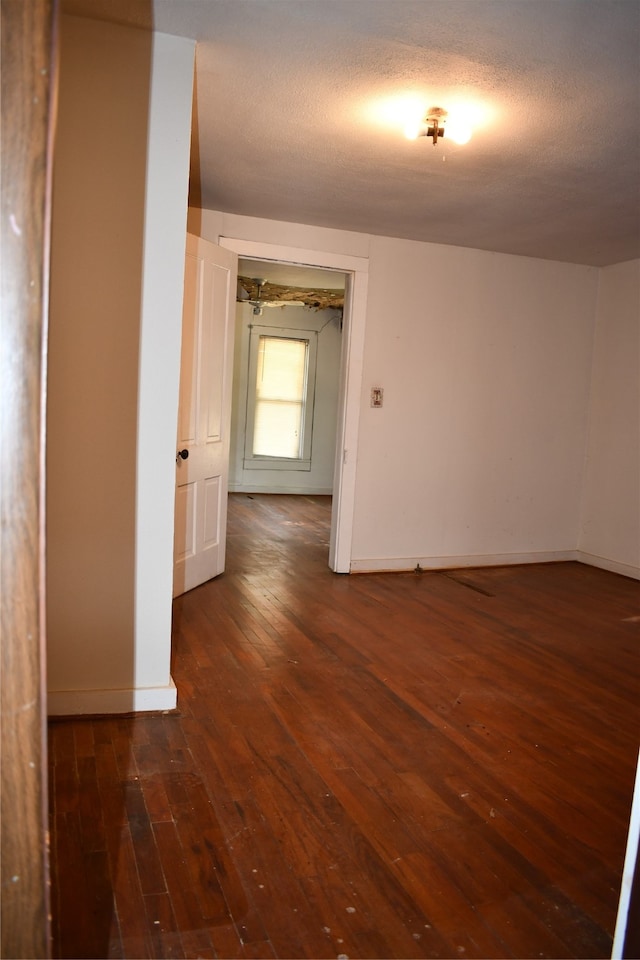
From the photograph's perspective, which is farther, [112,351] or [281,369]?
[281,369]

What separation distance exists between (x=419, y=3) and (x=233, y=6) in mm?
647

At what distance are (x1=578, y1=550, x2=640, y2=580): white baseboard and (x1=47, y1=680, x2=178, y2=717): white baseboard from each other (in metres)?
4.51

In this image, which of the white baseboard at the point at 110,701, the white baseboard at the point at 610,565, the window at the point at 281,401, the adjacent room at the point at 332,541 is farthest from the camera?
the window at the point at 281,401

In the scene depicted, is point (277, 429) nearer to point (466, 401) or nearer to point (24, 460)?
point (466, 401)

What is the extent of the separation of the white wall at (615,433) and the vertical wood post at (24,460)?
615cm

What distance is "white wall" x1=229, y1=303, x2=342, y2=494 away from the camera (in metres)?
10.1

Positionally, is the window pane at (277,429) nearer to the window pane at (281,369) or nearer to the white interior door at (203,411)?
the window pane at (281,369)

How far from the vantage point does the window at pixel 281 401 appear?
10258 millimetres

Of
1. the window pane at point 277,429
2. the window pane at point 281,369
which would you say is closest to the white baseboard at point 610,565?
the window pane at point 277,429

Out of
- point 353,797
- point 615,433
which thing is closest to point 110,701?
point 353,797

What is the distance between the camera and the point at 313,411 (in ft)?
34.6

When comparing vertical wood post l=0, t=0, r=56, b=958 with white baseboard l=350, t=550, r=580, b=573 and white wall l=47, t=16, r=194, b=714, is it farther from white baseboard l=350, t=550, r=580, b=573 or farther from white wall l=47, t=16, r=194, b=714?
white baseboard l=350, t=550, r=580, b=573

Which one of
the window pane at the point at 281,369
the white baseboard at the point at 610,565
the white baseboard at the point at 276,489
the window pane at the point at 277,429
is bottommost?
the white baseboard at the point at 276,489

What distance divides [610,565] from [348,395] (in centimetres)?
285
